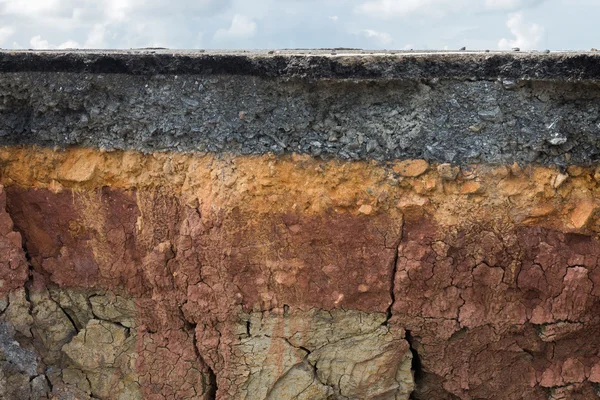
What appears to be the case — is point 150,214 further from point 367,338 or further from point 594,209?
point 594,209

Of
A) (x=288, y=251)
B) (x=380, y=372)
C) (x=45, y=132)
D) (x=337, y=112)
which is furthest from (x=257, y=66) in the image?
(x=380, y=372)

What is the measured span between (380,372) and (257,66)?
184cm

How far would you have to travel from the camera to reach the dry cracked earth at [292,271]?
3.06 metres

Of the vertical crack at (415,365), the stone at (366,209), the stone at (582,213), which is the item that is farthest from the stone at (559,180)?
the vertical crack at (415,365)

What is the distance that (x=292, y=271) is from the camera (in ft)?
10.8

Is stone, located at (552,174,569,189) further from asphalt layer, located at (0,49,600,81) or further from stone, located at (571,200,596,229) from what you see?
asphalt layer, located at (0,49,600,81)

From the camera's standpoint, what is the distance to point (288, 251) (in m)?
3.27

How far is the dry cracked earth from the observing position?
10.0 ft

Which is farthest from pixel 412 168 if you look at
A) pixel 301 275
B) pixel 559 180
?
pixel 301 275

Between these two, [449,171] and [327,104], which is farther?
[327,104]

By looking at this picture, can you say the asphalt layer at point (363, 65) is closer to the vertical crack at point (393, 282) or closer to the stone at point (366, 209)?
the stone at point (366, 209)

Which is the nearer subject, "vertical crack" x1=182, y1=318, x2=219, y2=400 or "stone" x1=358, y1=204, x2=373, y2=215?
"stone" x1=358, y1=204, x2=373, y2=215

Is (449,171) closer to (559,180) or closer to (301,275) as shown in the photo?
(559,180)

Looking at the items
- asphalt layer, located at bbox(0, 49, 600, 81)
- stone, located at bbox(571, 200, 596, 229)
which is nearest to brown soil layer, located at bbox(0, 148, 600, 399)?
stone, located at bbox(571, 200, 596, 229)
